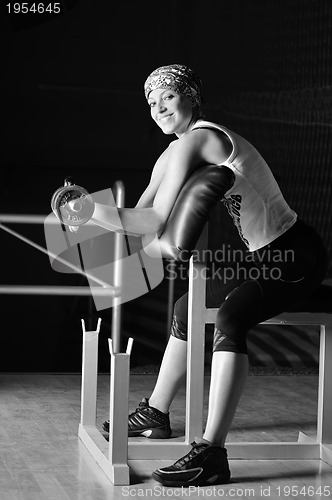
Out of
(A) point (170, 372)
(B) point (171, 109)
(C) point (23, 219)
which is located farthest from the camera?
(C) point (23, 219)

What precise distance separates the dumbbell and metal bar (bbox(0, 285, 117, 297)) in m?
1.90

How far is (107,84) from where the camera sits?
4059mm

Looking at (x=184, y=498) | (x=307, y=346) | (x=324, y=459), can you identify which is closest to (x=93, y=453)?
(x=184, y=498)

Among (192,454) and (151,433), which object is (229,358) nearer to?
(192,454)

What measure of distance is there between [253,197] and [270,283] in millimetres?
Answer: 219

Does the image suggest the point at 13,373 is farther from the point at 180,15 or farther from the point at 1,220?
the point at 180,15

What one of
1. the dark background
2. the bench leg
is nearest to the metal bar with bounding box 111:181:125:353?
the dark background

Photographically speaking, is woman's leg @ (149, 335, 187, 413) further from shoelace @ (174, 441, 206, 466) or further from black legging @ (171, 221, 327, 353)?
shoelace @ (174, 441, 206, 466)

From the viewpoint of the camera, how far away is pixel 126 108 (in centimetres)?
407

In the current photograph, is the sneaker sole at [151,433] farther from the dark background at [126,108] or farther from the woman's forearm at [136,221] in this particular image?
the dark background at [126,108]

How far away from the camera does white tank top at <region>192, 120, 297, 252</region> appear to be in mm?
2213

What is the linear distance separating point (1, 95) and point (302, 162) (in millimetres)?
1447

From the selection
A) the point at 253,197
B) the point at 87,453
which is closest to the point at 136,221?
the point at 253,197

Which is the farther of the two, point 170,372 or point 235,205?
point 170,372
